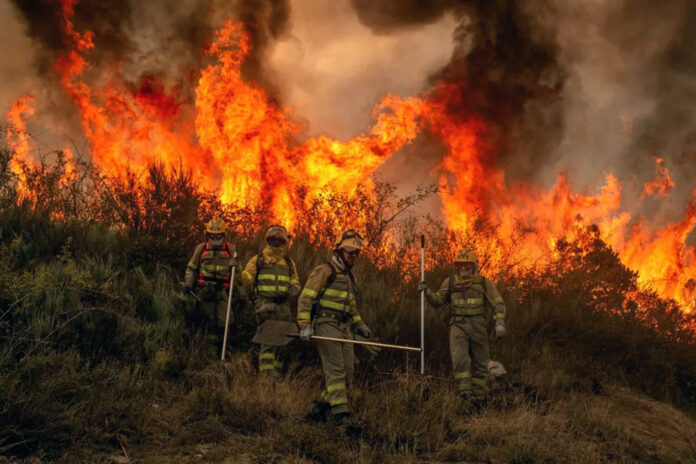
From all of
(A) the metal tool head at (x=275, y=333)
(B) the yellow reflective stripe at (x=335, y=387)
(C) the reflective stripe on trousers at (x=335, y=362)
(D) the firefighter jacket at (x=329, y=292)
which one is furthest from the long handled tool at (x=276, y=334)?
(B) the yellow reflective stripe at (x=335, y=387)

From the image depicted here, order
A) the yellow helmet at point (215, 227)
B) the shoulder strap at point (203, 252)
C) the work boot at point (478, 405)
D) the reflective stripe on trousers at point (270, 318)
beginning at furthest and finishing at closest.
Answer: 1. the shoulder strap at point (203, 252)
2. the yellow helmet at point (215, 227)
3. the reflective stripe on trousers at point (270, 318)
4. the work boot at point (478, 405)

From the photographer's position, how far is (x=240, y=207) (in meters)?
13.8

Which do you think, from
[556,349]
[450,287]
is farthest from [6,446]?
[556,349]

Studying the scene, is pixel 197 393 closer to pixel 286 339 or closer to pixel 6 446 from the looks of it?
pixel 286 339

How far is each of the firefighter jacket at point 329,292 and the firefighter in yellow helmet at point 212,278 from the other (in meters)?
2.31

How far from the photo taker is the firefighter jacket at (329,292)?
6.67m

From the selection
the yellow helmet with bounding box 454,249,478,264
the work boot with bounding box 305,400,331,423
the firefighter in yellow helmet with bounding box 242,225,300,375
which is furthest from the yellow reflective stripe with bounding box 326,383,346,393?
the yellow helmet with bounding box 454,249,478,264

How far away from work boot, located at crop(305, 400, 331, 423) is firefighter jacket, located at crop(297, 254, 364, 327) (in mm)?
1035

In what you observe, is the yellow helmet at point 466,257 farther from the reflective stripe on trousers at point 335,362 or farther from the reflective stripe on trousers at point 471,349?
the reflective stripe on trousers at point 335,362

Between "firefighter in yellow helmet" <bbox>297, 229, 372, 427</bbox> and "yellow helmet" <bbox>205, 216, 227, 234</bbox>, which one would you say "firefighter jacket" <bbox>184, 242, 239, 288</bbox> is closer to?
"yellow helmet" <bbox>205, 216, 227, 234</bbox>

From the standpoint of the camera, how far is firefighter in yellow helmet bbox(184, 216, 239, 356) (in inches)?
341

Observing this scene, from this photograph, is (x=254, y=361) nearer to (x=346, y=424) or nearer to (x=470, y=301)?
(x=346, y=424)

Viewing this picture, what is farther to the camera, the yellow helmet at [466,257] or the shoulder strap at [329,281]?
the yellow helmet at [466,257]

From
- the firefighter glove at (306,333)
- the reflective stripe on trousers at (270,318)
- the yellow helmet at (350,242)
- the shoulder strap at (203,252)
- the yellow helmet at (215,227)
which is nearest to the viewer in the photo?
the firefighter glove at (306,333)
